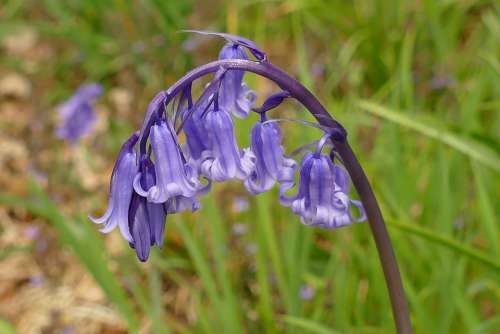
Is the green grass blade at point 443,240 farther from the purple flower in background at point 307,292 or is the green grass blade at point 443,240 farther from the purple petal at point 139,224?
the purple flower in background at point 307,292

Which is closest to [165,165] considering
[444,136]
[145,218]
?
[145,218]

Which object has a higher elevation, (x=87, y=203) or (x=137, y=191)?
(x=137, y=191)

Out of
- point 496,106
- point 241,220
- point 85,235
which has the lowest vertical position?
point 241,220

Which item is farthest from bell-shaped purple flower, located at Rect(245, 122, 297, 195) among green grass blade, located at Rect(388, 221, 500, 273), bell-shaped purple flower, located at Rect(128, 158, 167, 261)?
green grass blade, located at Rect(388, 221, 500, 273)

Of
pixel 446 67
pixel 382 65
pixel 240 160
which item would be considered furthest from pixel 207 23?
pixel 240 160

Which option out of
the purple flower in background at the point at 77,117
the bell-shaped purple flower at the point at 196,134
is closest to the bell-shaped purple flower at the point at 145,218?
the bell-shaped purple flower at the point at 196,134

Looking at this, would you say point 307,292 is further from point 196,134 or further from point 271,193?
point 196,134

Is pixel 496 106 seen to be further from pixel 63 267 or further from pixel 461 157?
pixel 63 267
